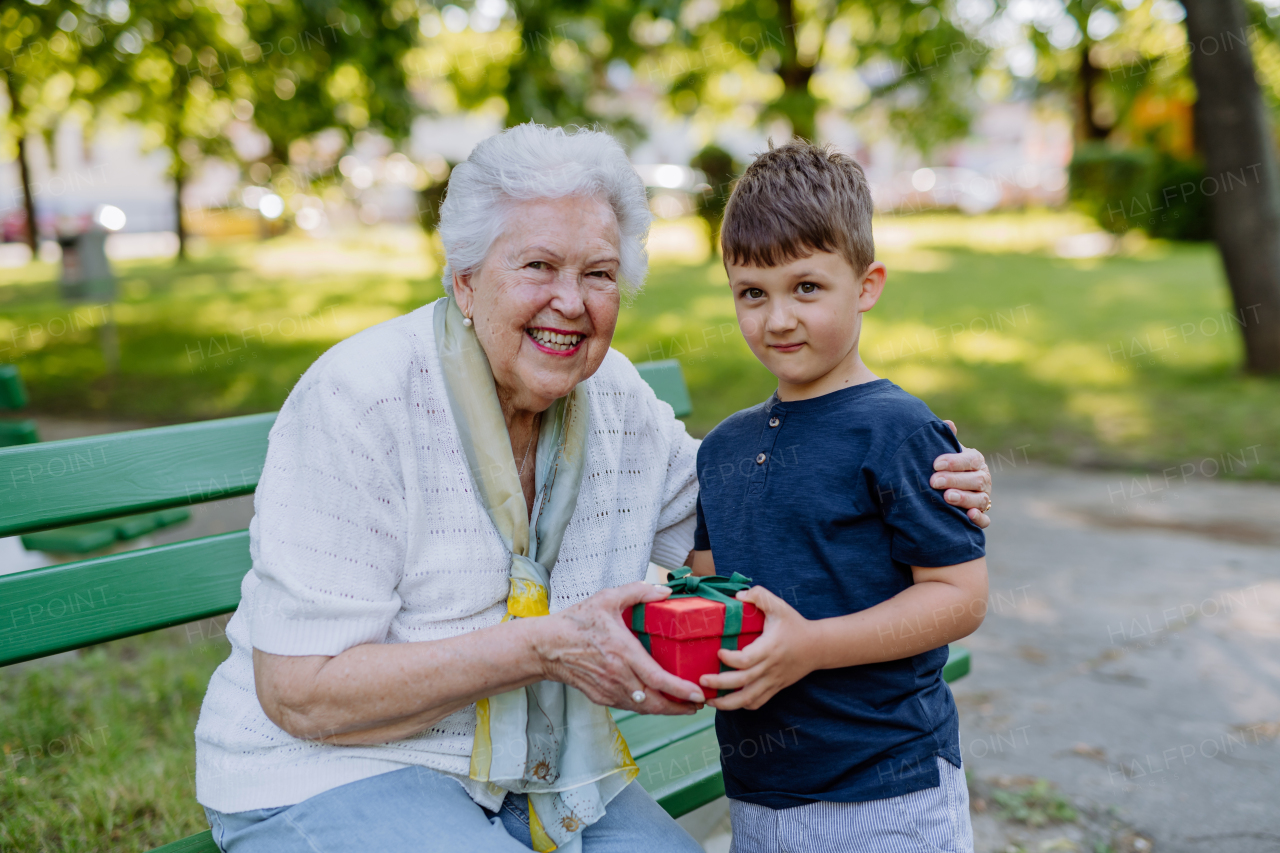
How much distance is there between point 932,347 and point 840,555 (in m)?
8.59

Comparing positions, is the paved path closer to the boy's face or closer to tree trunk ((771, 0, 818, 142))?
the boy's face

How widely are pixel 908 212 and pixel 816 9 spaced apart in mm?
18381

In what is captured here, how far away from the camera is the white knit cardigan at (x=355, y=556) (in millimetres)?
1590

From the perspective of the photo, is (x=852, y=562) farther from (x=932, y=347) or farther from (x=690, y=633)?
A: (x=932, y=347)

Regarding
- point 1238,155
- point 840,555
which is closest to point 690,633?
point 840,555

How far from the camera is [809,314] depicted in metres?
1.70

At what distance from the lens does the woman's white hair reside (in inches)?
70.0

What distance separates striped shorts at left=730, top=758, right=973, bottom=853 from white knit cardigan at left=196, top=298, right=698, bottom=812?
0.53 meters

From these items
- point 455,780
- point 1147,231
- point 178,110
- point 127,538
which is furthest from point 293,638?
point 1147,231

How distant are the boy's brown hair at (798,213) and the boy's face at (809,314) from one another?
0.02 metres

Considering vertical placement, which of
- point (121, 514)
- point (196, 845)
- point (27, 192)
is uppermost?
point (27, 192)

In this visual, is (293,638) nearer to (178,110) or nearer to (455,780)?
(455,780)

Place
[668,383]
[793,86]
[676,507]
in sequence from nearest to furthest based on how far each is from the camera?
[676,507] < [668,383] < [793,86]

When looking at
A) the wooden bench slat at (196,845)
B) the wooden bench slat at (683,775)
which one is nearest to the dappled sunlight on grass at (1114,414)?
the wooden bench slat at (683,775)
